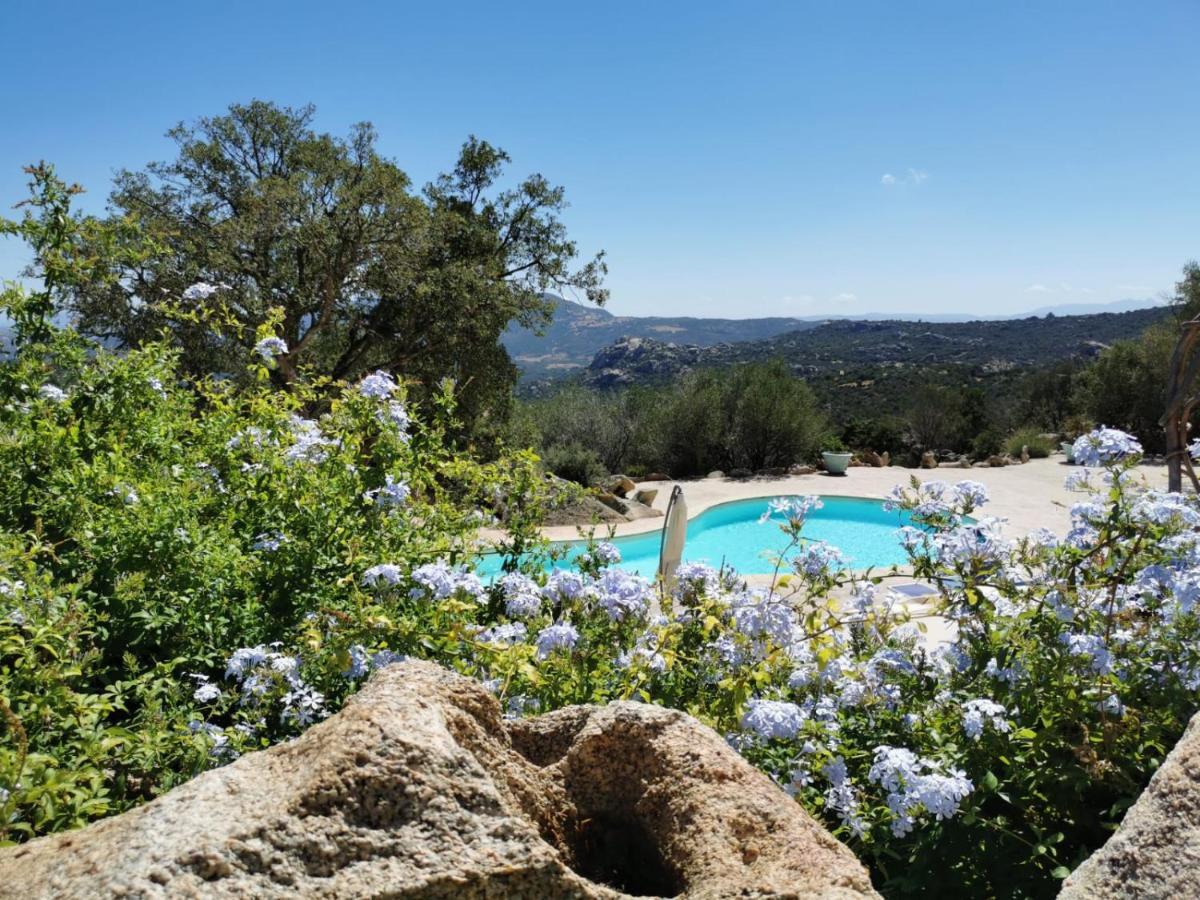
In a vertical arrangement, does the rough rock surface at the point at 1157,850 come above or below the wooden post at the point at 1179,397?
below

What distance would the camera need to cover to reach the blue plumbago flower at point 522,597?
7.87 feet

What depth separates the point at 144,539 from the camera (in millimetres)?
2361

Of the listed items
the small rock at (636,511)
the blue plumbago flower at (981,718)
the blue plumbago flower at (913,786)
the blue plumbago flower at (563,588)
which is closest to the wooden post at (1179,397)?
the blue plumbago flower at (981,718)

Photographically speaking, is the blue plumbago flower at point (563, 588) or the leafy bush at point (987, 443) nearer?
the blue plumbago flower at point (563, 588)

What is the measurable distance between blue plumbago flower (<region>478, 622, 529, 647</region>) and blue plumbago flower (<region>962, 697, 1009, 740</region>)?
126cm

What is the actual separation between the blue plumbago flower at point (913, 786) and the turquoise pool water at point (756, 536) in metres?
9.98

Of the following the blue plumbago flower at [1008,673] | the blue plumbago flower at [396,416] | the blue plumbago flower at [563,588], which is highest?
the blue plumbago flower at [396,416]

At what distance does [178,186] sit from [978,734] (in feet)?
51.1

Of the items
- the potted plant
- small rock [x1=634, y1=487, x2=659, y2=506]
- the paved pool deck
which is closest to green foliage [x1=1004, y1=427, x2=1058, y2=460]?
the paved pool deck

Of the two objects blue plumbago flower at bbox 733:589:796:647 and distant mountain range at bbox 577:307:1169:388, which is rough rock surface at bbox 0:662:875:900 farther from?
distant mountain range at bbox 577:307:1169:388

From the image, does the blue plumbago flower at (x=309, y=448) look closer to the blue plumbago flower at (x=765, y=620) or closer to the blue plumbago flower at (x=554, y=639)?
the blue plumbago flower at (x=554, y=639)

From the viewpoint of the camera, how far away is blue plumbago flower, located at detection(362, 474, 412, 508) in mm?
2777

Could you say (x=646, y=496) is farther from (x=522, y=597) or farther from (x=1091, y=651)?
(x=1091, y=651)

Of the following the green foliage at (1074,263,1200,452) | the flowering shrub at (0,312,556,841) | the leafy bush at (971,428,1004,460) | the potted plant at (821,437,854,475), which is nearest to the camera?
the flowering shrub at (0,312,556,841)
